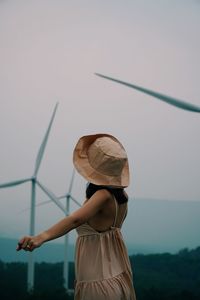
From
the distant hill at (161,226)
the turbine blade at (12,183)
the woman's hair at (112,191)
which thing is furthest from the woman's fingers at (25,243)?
the distant hill at (161,226)

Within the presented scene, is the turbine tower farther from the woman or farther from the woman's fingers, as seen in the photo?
the woman's fingers

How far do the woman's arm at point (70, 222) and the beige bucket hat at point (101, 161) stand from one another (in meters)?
0.04

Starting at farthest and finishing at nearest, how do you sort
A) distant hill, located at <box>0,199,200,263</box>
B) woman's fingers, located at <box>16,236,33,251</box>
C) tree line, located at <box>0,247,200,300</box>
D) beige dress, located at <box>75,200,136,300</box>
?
tree line, located at <box>0,247,200,300</box> → distant hill, located at <box>0,199,200,263</box> → beige dress, located at <box>75,200,136,300</box> → woman's fingers, located at <box>16,236,33,251</box>

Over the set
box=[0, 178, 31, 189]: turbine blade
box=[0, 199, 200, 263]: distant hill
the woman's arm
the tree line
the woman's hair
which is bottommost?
the tree line

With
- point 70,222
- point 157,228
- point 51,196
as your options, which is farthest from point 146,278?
point 70,222

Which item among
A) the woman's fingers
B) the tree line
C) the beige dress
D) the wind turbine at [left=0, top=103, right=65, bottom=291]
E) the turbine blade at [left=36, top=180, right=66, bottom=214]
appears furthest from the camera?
the tree line

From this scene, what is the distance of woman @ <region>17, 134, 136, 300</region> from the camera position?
1.64 metres

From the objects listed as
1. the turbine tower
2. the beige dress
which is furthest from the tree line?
the beige dress

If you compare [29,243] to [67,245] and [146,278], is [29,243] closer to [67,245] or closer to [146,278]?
[67,245]

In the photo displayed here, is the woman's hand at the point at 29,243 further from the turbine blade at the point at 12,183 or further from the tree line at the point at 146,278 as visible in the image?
the tree line at the point at 146,278

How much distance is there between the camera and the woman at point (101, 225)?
1637 mm

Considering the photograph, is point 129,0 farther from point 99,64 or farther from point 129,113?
point 129,113

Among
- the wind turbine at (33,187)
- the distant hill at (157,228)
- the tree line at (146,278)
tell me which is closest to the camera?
the wind turbine at (33,187)

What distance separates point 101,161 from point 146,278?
3.72 meters
